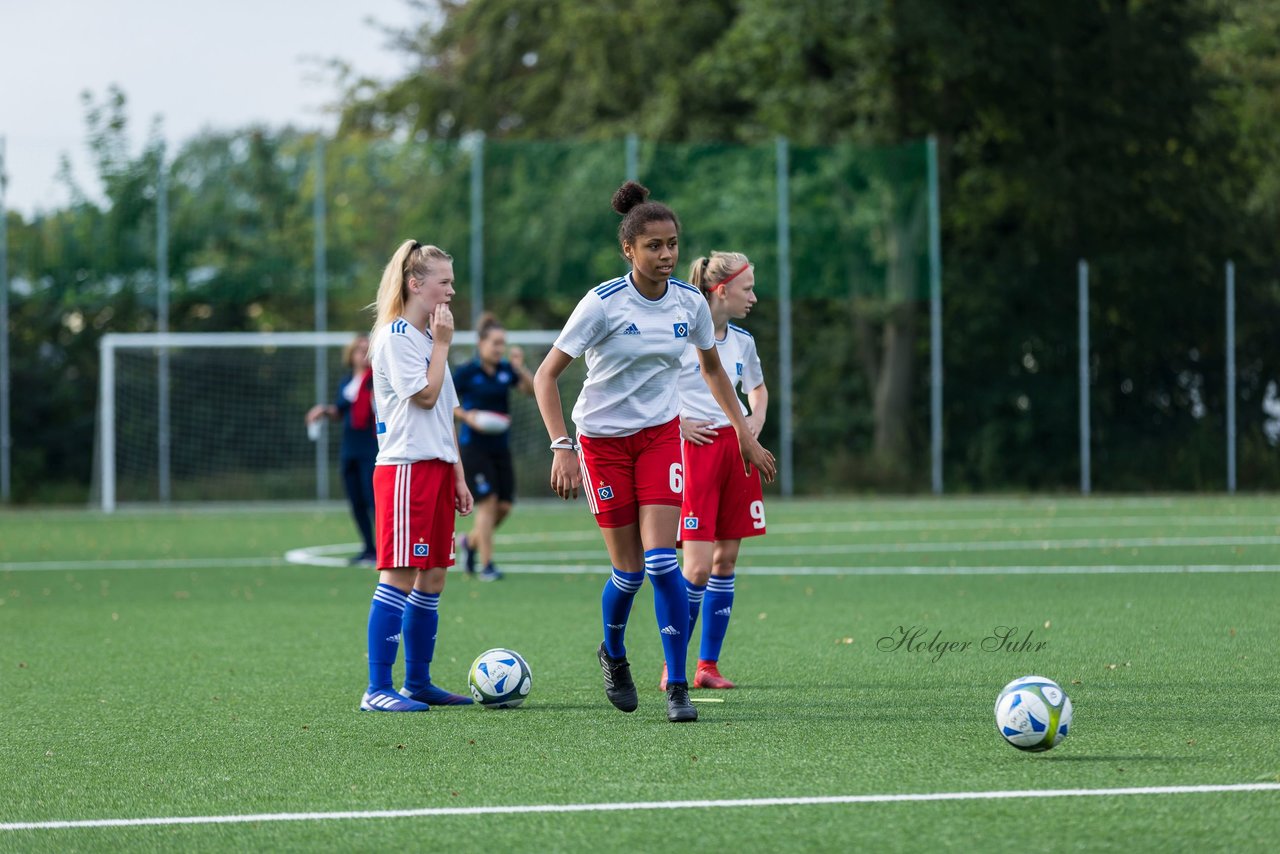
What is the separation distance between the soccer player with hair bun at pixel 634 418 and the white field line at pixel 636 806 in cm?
161

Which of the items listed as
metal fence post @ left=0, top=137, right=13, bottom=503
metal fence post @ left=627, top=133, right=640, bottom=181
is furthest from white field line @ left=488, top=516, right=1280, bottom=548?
metal fence post @ left=0, top=137, right=13, bottom=503

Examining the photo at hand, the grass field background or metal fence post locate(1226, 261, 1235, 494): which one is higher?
metal fence post locate(1226, 261, 1235, 494)

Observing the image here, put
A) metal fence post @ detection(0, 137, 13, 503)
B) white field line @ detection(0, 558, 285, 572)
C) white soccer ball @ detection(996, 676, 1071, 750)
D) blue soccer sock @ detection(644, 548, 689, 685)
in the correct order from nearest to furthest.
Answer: white soccer ball @ detection(996, 676, 1071, 750)
blue soccer sock @ detection(644, 548, 689, 685)
white field line @ detection(0, 558, 285, 572)
metal fence post @ detection(0, 137, 13, 503)

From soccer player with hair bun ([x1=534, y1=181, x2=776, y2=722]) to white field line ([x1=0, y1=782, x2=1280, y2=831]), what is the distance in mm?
1614

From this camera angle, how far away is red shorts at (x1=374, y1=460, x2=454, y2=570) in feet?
23.1

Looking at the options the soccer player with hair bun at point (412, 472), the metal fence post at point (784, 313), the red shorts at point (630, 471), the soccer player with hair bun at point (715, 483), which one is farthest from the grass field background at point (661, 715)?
the metal fence post at point (784, 313)

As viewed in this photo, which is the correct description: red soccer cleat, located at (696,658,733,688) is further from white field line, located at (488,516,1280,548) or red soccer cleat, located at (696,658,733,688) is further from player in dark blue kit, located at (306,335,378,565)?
white field line, located at (488,516,1280,548)

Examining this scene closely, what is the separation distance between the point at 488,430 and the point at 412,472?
639cm

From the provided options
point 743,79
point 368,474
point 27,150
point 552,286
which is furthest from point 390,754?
point 743,79

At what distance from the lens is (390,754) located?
5.98m

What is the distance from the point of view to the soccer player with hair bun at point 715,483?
25.2 feet

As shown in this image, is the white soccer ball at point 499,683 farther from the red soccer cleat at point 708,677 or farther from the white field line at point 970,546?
the white field line at point 970,546

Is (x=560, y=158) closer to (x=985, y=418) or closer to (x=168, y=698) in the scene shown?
(x=985, y=418)

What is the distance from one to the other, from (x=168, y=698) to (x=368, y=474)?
7.60 meters
